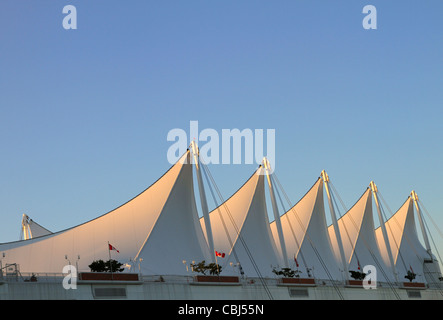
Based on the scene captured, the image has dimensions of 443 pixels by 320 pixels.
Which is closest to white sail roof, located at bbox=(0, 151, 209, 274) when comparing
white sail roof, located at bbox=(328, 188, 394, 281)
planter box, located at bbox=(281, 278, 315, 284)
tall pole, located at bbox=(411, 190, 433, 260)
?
planter box, located at bbox=(281, 278, 315, 284)

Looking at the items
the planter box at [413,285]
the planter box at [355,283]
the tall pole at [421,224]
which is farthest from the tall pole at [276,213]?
the tall pole at [421,224]

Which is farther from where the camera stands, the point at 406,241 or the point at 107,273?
the point at 406,241

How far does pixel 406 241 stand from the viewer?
7300cm

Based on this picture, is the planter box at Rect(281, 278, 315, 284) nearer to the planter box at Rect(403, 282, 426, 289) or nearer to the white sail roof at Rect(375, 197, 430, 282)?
the planter box at Rect(403, 282, 426, 289)

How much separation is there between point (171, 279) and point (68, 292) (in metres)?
7.02

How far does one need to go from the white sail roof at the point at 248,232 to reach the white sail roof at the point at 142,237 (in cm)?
533

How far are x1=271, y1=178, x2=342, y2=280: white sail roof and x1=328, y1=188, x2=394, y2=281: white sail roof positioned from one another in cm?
452

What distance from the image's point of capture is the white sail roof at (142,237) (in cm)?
4022

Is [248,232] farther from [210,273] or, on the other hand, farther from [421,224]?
[421,224]

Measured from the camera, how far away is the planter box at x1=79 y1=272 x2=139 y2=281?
3422 centimetres

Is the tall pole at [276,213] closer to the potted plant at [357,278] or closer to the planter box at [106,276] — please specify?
the potted plant at [357,278]

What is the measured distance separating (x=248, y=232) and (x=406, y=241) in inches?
1173

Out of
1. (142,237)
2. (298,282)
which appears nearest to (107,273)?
(142,237)
